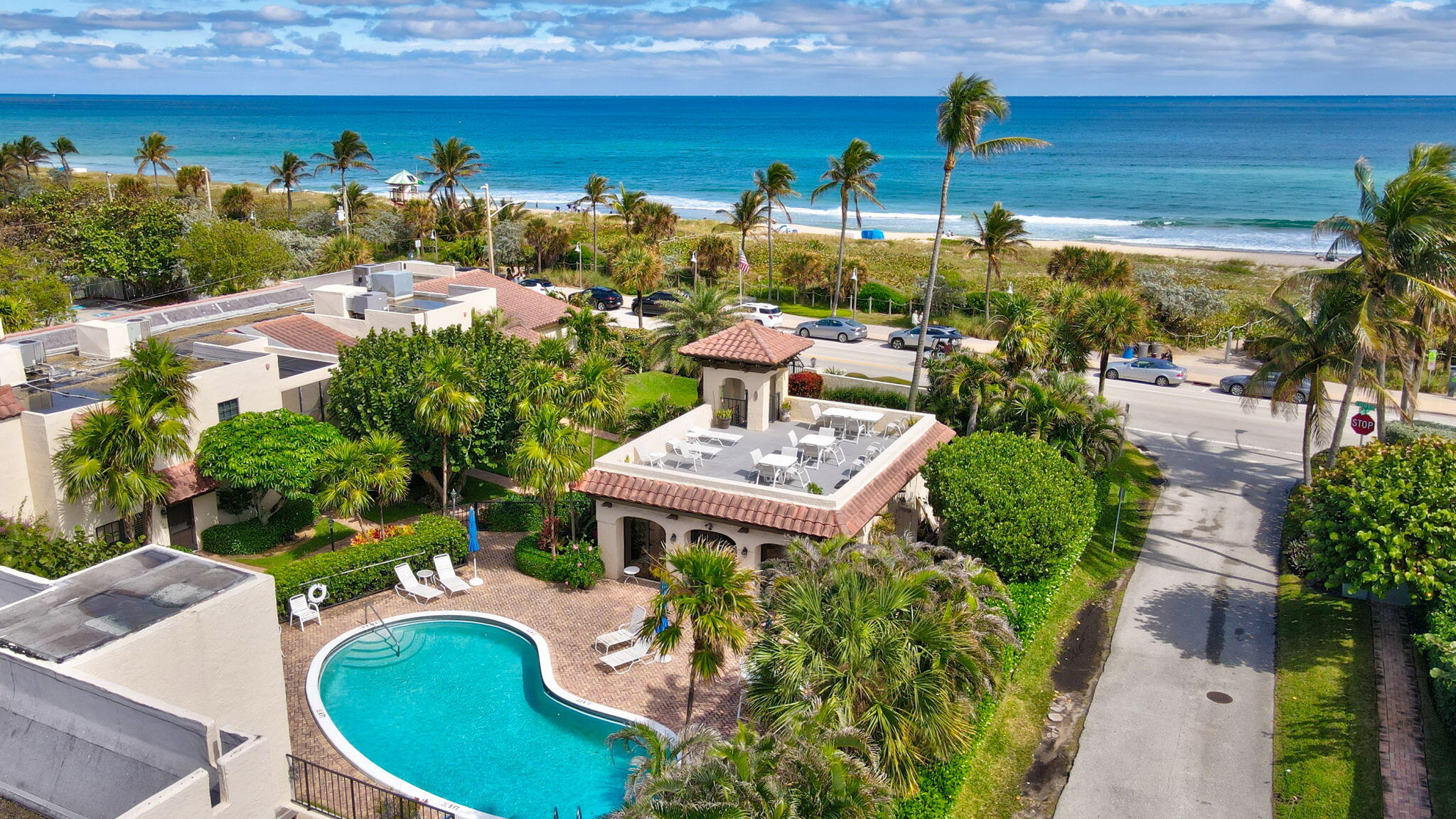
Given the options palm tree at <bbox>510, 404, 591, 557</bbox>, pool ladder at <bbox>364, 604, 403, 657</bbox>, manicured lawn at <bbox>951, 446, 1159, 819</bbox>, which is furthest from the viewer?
palm tree at <bbox>510, 404, 591, 557</bbox>

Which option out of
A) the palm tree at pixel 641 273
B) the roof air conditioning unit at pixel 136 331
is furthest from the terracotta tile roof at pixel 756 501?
the palm tree at pixel 641 273

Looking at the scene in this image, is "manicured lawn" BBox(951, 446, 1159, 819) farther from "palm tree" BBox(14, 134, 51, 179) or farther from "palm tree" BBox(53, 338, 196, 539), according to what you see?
"palm tree" BBox(14, 134, 51, 179)

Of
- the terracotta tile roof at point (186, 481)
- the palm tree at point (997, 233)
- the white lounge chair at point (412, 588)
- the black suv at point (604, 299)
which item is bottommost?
the white lounge chair at point (412, 588)

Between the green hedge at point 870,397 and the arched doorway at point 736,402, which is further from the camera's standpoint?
the green hedge at point 870,397

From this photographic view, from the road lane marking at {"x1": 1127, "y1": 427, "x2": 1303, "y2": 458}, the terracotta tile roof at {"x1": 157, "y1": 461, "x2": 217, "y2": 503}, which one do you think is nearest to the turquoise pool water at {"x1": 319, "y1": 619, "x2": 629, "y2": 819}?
the terracotta tile roof at {"x1": 157, "y1": 461, "x2": 217, "y2": 503}

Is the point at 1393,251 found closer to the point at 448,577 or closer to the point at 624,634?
the point at 624,634

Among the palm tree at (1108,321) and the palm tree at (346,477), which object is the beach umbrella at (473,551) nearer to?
the palm tree at (346,477)

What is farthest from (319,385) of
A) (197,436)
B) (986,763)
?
(986,763)
